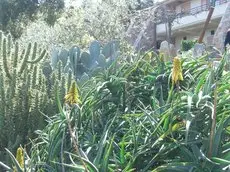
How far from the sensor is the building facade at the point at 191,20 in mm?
31427

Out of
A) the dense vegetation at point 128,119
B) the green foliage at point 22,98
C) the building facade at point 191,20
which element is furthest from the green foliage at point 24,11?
the dense vegetation at point 128,119

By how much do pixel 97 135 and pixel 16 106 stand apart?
1.62 m

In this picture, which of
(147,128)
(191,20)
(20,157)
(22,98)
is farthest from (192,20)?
(20,157)

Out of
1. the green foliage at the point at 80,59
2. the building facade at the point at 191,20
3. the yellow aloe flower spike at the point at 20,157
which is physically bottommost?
the yellow aloe flower spike at the point at 20,157

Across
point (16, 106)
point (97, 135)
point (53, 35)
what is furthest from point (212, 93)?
point (53, 35)

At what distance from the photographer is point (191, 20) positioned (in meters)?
34.5

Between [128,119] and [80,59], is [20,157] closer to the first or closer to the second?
[128,119]

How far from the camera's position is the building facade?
31.4 m

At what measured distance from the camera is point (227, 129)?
2.10m

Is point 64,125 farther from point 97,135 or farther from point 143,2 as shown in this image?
point 143,2

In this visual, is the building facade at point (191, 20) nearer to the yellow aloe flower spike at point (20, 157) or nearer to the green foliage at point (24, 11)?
the green foliage at point (24, 11)

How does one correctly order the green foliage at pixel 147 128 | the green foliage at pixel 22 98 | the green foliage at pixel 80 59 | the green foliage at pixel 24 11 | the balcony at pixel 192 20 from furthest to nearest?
1. the balcony at pixel 192 20
2. the green foliage at pixel 24 11
3. the green foliage at pixel 80 59
4. the green foliage at pixel 22 98
5. the green foliage at pixel 147 128

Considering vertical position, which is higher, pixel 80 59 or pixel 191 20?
pixel 191 20

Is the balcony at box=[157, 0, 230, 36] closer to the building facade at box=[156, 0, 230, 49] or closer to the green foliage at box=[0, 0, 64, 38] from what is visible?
the building facade at box=[156, 0, 230, 49]
